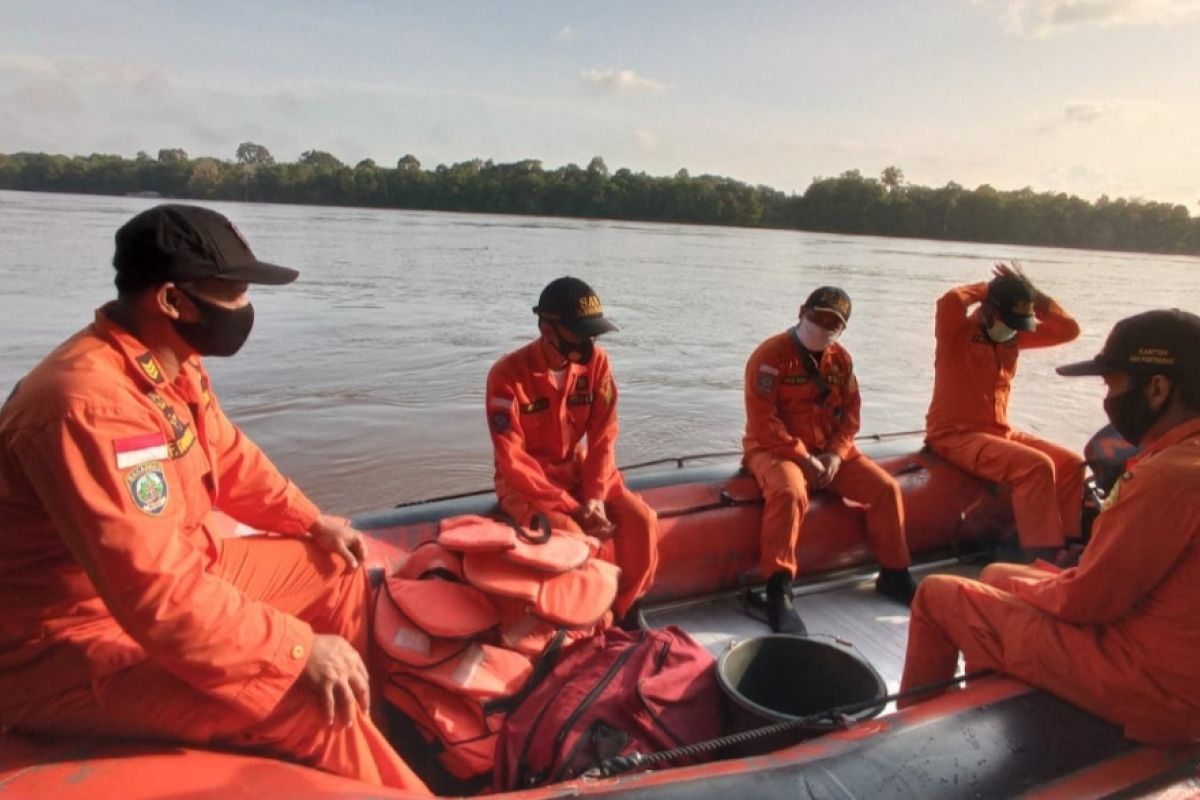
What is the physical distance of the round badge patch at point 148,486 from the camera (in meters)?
1.23

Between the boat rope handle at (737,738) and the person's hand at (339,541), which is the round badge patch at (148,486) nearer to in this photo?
the person's hand at (339,541)

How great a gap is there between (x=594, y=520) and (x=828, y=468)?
103 centimetres

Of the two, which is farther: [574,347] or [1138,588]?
[574,347]

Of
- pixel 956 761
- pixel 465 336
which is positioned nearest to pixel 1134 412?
pixel 956 761

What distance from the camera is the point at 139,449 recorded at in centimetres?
126

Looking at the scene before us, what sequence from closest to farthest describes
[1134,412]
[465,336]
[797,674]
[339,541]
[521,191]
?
[1134,412] → [339,541] → [797,674] → [465,336] → [521,191]

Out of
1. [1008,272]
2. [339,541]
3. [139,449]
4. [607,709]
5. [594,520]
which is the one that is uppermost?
[1008,272]

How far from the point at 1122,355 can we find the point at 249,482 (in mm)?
1953

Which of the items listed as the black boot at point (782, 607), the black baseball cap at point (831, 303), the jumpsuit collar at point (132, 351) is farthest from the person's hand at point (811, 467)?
the jumpsuit collar at point (132, 351)

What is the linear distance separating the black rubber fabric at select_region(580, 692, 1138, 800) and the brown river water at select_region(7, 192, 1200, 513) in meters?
3.83

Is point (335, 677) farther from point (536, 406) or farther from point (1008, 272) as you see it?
point (1008, 272)

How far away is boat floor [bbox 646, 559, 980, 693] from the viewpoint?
266cm

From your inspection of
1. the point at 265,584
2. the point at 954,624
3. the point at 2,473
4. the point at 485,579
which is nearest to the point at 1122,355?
the point at 954,624

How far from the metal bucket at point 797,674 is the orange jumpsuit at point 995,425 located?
156cm
